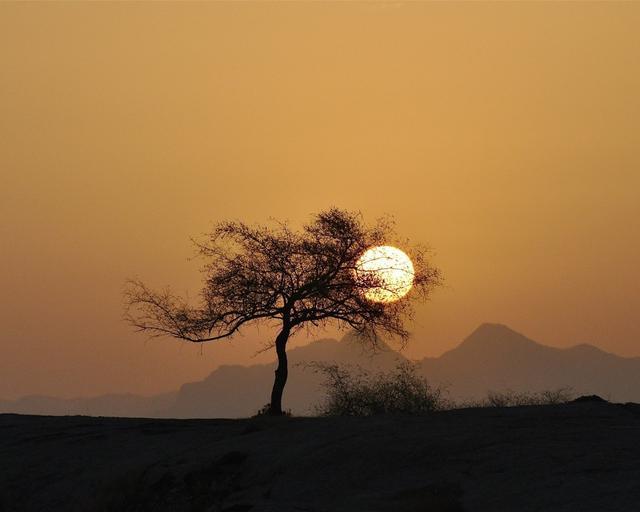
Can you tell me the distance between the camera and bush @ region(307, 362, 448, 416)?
44281 mm

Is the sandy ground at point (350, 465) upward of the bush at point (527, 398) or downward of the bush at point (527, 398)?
downward

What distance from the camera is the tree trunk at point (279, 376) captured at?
137 feet

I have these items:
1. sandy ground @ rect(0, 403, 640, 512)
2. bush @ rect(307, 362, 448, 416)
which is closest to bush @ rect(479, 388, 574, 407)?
bush @ rect(307, 362, 448, 416)

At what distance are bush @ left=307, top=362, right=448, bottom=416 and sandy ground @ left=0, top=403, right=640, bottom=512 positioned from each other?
11.4 metres

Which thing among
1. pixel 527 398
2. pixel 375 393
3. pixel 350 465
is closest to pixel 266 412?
pixel 375 393

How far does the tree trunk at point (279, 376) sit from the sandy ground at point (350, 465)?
7.34 meters

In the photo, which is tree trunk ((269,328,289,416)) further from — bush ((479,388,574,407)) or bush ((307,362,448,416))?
bush ((479,388,574,407))

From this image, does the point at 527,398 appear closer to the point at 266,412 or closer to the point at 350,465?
the point at 266,412

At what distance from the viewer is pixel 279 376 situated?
1668 inches

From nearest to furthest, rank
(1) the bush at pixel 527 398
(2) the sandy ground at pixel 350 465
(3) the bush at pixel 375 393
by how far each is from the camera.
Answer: (2) the sandy ground at pixel 350 465
(3) the bush at pixel 375 393
(1) the bush at pixel 527 398

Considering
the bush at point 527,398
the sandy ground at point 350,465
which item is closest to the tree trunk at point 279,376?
the sandy ground at point 350,465

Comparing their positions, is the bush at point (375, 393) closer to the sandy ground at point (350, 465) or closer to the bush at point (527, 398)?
the bush at point (527, 398)

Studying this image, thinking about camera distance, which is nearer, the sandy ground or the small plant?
the sandy ground

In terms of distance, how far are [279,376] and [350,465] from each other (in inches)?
763
